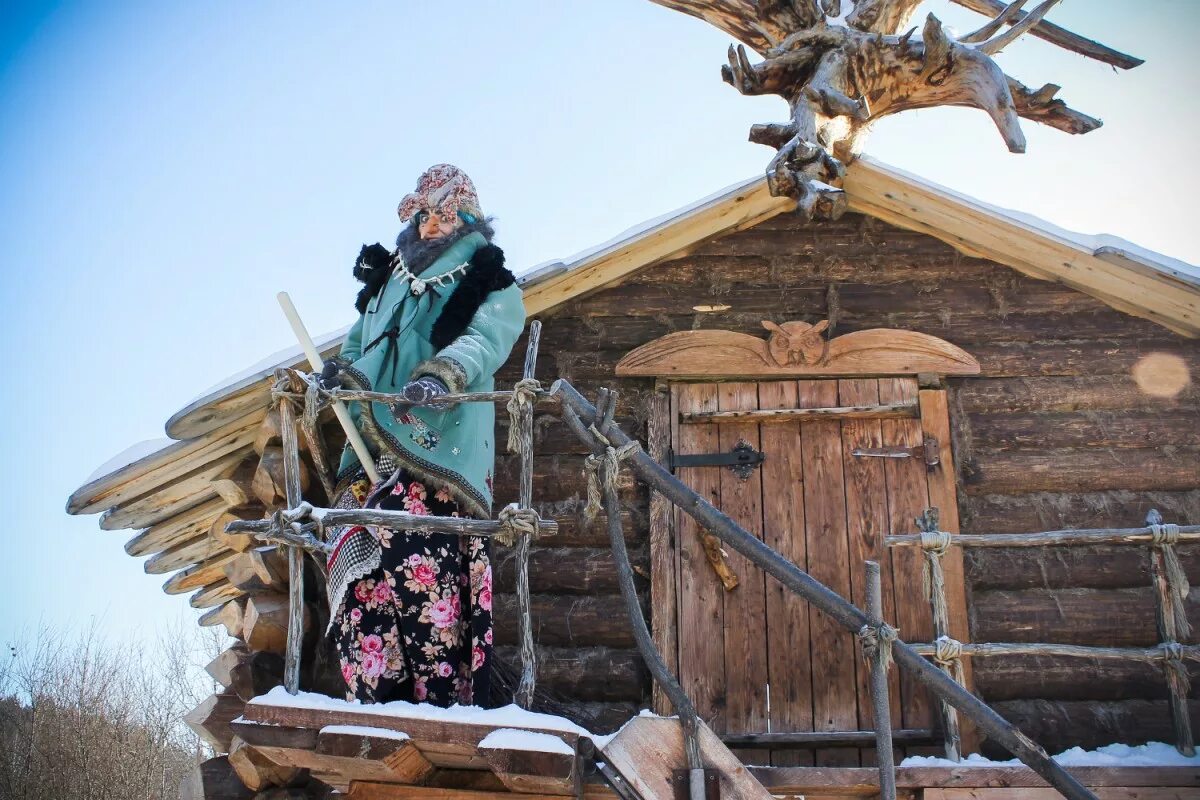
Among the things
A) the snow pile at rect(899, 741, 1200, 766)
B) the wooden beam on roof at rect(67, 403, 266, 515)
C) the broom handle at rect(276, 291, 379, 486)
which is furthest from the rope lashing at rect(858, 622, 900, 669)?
the wooden beam on roof at rect(67, 403, 266, 515)

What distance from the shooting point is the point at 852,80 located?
21.3 feet

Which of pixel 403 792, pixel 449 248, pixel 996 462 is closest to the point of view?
pixel 403 792

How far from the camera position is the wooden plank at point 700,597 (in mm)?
5168

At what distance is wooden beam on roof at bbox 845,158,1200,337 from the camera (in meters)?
5.35

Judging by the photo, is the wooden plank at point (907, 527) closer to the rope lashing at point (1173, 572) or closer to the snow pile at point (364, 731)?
the rope lashing at point (1173, 572)

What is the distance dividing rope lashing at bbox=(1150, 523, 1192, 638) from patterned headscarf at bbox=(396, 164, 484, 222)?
10.6ft

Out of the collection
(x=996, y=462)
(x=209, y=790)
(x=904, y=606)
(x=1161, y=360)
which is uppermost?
(x=1161, y=360)

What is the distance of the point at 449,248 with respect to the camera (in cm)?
476

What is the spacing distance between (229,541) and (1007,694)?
3740 millimetres

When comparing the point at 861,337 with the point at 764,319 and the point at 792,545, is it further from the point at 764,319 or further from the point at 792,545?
the point at 792,545

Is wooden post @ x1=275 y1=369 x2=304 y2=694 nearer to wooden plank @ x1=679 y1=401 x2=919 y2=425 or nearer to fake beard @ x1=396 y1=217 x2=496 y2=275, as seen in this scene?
fake beard @ x1=396 y1=217 x2=496 y2=275

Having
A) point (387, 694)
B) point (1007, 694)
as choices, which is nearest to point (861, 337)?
point (1007, 694)

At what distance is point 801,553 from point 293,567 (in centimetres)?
251

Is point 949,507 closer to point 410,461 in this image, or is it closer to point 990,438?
point 990,438
